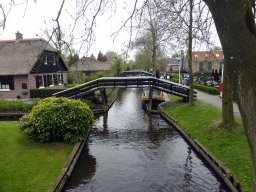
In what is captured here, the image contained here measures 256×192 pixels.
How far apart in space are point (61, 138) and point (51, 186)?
10.7ft

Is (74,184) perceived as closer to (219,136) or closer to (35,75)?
(219,136)

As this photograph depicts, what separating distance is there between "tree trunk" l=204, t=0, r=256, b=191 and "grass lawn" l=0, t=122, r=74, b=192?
518 centimetres

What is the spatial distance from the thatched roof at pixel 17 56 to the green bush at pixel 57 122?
541 inches

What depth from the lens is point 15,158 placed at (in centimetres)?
665

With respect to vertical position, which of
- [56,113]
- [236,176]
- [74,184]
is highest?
[56,113]

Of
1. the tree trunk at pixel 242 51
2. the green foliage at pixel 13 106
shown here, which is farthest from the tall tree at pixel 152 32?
the green foliage at pixel 13 106

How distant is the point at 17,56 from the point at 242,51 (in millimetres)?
24770

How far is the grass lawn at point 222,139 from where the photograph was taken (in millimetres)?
5746

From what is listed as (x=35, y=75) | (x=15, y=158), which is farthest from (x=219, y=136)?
(x=35, y=75)

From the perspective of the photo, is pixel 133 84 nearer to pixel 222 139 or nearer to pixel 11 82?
pixel 222 139

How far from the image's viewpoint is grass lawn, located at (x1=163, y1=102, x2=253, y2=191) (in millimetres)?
5746

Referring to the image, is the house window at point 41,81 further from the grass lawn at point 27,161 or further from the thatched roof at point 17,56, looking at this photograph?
the grass lawn at point 27,161

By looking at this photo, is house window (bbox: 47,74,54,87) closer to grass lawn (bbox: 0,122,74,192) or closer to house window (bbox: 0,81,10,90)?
house window (bbox: 0,81,10,90)

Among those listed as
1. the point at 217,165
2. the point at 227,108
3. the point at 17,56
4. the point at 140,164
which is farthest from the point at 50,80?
the point at 217,165
